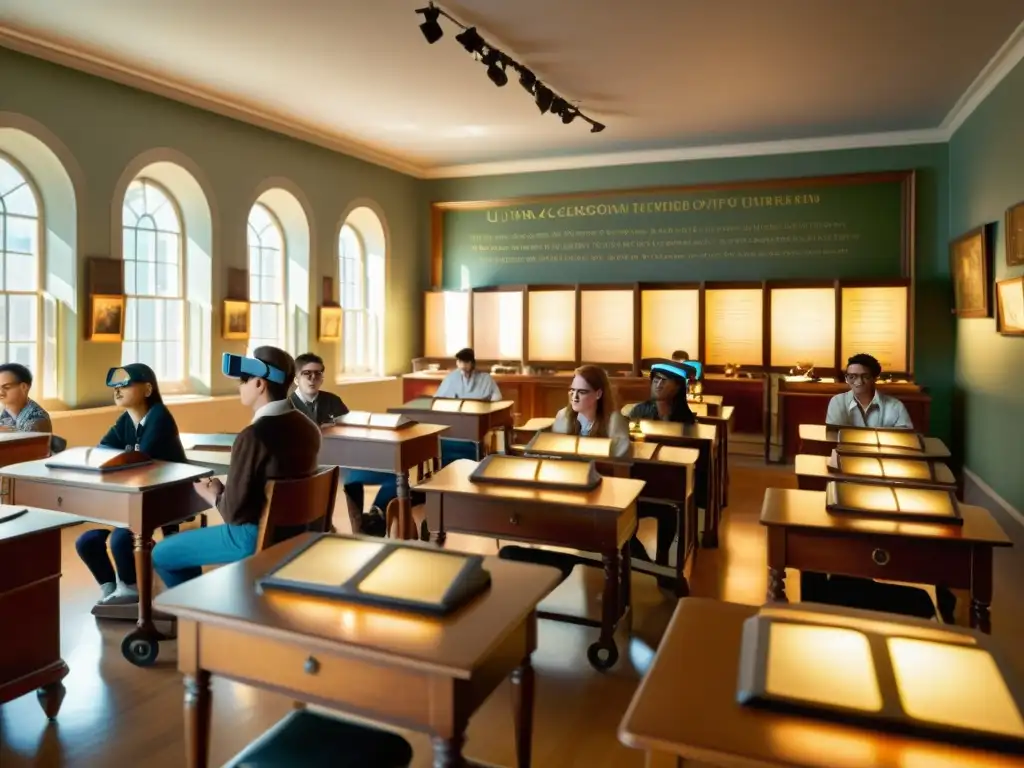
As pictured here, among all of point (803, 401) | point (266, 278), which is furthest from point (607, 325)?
point (266, 278)

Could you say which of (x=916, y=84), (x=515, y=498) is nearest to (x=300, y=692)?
(x=515, y=498)

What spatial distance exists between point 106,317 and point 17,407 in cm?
196

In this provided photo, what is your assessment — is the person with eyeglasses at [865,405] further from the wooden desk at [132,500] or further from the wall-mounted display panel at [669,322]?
the wooden desk at [132,500]

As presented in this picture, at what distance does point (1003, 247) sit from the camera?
21.8 feet

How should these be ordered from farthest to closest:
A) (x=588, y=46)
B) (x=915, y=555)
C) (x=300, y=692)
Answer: (x=588, y=46), (x=915, y=555), (x=300, y=692)

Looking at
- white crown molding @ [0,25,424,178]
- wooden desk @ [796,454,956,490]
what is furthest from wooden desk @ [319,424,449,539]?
white crown molding @ [0,25,424,178]

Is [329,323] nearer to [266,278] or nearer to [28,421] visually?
[266,278]

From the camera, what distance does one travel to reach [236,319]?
8.48 meters

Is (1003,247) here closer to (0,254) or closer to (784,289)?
(784,289)

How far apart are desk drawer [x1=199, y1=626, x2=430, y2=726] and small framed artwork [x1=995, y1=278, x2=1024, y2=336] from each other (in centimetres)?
→ 582

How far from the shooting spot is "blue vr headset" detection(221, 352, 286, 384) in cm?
335

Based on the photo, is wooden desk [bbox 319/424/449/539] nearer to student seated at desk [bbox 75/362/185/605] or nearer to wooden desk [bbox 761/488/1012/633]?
student seated at desk [bbox 75/362/185/605]

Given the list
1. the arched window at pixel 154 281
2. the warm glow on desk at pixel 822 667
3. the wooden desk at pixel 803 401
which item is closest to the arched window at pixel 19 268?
the arched window at pixel 154 281

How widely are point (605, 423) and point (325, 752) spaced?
2.96 metres
